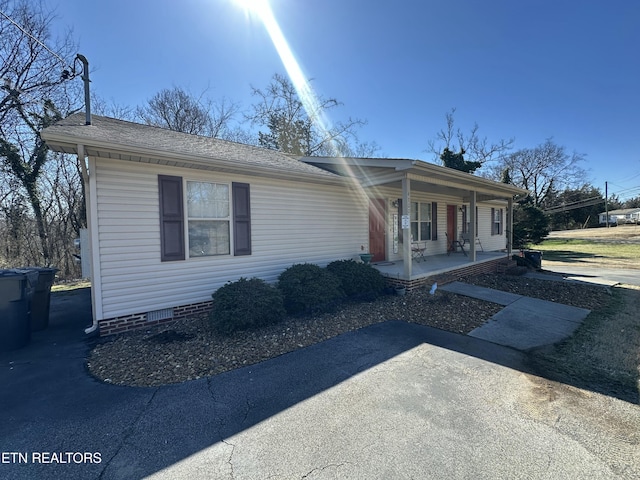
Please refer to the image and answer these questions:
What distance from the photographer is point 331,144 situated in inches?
851

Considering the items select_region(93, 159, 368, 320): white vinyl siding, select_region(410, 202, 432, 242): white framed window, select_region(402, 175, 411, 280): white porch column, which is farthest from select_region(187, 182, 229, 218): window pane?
select_region(410, 202, 432, 242): white framed window

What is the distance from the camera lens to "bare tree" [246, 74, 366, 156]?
806 inches

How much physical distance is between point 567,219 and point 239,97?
48366 millimetres

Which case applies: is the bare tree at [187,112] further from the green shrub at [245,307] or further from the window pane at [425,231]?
the green shrub at [245,307]

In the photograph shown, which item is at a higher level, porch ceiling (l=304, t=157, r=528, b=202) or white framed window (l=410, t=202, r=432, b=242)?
porch ceiling (l=304, t=157, r=528, b=202)

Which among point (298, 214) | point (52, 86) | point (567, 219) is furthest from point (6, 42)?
point (567, 219)

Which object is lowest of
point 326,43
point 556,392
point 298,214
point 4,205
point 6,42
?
point 556,392

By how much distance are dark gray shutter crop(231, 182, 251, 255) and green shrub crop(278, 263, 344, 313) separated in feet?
3.52

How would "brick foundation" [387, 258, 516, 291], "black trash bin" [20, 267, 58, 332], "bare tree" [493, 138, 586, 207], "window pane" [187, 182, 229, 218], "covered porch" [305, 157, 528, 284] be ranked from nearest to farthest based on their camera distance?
"black trash bin" [20, 267, 58, 332]
"window pane" [187, 182, 229, 218]
"covered porch" [305, 157, 528, 284]
"brick foundation" [387, 258, 516, 291]
"bare tree" [493, 138, 586, 207]

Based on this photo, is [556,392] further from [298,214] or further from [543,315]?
[298,214]

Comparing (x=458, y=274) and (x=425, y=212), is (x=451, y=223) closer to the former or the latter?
(x=425, y=212)

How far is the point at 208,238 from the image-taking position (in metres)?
5.78

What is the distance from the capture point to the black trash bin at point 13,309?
167 inches

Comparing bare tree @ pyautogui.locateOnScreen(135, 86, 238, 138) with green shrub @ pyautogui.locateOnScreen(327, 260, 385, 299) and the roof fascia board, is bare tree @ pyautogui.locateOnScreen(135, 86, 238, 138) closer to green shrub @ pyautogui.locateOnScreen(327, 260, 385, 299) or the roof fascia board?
the roof fascia board
